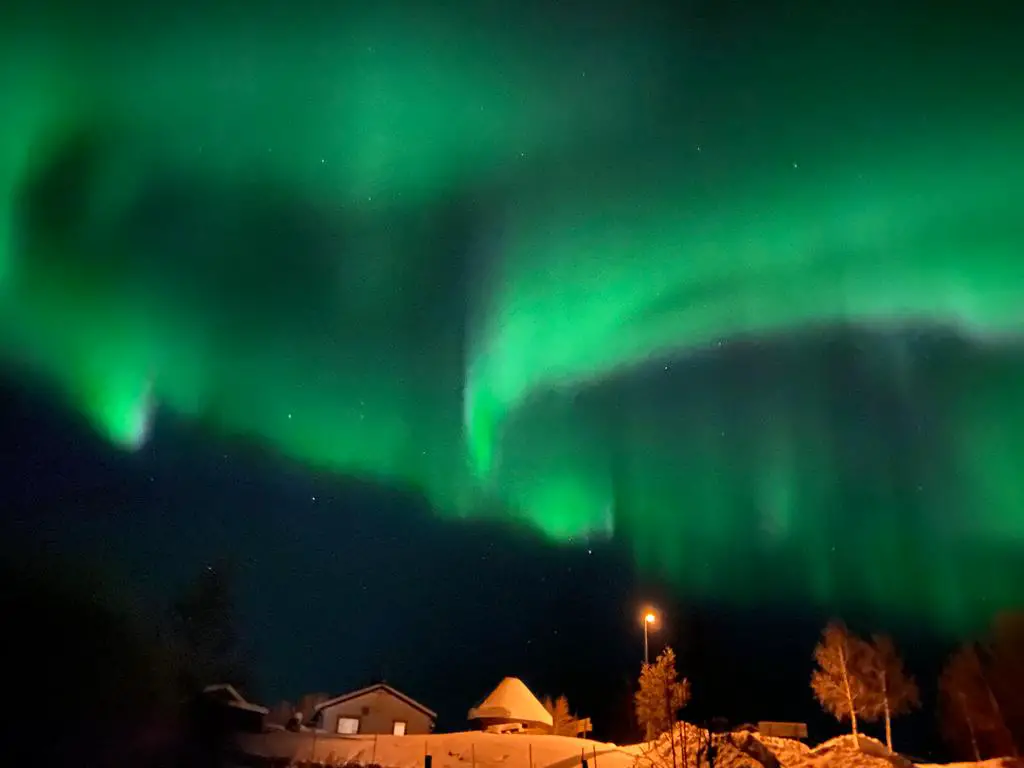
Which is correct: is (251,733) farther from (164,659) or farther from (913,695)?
(913,695)

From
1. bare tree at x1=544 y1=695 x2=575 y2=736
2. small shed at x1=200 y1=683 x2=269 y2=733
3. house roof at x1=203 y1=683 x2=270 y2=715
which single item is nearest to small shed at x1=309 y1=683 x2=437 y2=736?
house roof at x1=203 y1=683 x2=270 y2=715

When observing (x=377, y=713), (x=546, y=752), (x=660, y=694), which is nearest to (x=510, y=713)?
(x=377, y=713)

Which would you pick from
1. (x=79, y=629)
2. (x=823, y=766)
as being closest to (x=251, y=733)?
(x=79, y=629)

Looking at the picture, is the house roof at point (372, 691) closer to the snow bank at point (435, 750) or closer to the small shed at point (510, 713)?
the small shed at point (510, 713)

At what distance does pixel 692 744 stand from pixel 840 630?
2816cm

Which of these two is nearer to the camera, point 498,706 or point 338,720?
point 338,720

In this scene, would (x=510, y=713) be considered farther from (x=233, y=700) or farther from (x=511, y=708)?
(x=233, y=700)

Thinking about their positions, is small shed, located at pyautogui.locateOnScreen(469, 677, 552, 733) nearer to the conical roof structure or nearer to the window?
the conical roof structure

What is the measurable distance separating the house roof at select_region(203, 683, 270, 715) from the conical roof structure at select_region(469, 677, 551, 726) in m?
24.6

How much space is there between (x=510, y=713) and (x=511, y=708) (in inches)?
26.3

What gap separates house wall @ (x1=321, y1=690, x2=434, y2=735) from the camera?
71188 mm

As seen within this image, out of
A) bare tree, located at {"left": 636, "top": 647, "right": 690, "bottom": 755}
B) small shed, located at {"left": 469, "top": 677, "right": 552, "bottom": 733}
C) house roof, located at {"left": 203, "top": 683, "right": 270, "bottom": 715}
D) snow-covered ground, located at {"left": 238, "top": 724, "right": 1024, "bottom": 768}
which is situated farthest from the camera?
Answer: small shed, located at {"left": 469, "top": 677, "right": 552, "bottom": 733}

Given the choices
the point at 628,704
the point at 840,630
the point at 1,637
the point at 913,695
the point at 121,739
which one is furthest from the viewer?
the point at 628,704

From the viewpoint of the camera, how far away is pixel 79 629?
183 ft
